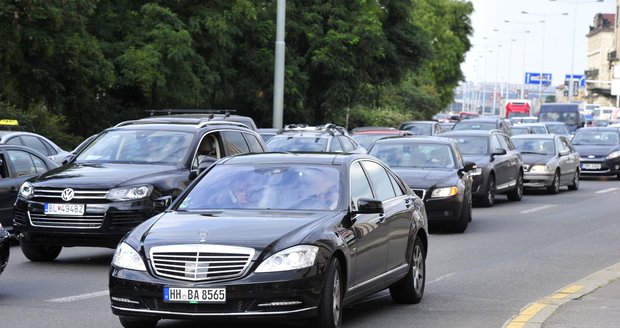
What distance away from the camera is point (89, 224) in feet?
47.5

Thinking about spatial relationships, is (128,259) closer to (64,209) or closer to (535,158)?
(64,209)

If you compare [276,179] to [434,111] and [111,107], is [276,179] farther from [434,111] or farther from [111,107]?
[434,111]

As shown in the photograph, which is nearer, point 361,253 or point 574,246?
point 361,253

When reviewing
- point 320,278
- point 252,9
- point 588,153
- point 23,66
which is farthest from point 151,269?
point 252,9

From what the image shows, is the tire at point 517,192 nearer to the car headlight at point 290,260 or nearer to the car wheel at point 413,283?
the car wheel at point 413,283

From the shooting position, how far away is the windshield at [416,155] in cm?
2172

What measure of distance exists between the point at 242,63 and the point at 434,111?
47321 mm

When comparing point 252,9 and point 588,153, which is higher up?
point 252,9

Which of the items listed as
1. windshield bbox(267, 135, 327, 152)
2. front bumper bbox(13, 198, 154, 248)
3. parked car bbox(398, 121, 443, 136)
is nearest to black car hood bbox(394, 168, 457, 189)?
windshield bbox(267, 135, 327, 152)

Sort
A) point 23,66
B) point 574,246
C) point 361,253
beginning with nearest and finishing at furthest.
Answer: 1. point 361,253
2. point 574,246
3. point 23,66

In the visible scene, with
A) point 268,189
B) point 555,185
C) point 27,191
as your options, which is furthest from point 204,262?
point 555,185

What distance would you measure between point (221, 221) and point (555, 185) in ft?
76.1

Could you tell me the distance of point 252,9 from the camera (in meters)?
44.5

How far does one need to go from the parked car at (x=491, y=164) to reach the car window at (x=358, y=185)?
15173mm
